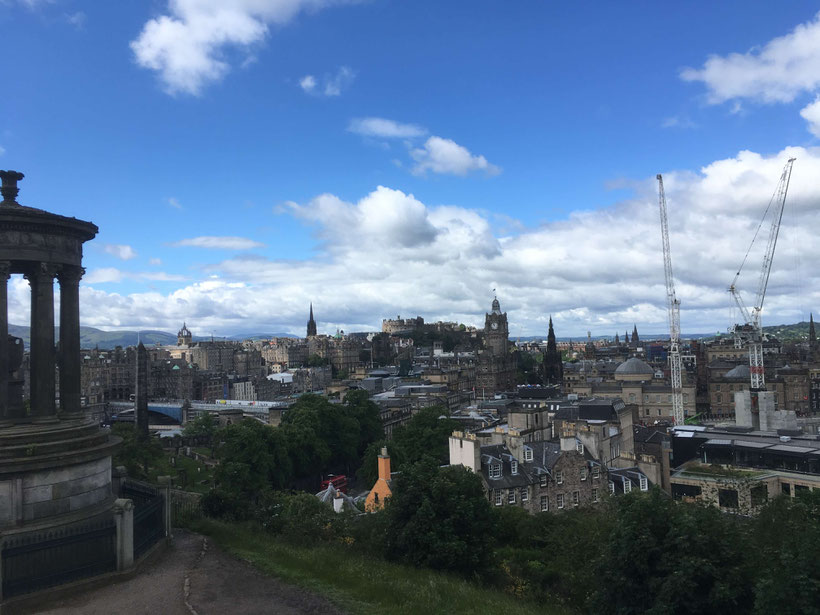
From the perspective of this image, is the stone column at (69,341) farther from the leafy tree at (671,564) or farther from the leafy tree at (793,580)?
the leafy tree at (793,580)

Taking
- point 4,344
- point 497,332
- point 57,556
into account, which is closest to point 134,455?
point 4,344

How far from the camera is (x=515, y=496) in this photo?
114 ft

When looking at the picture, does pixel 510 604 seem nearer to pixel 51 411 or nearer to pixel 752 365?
pixel 51 411

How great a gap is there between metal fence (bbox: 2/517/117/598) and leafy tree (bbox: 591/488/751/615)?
12829 mm

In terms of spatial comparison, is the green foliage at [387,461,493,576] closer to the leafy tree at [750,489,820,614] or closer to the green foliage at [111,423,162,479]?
the leafy tree at [750,489,820,614]

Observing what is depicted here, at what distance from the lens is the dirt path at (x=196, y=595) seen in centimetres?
1275

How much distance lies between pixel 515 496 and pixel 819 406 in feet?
310

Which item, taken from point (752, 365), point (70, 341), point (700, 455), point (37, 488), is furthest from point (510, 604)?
point (752, 365)

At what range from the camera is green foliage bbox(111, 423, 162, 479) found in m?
38.5

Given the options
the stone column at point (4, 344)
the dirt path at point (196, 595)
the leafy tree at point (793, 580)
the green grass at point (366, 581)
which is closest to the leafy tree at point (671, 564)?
the leafy tree at point (793, 580)

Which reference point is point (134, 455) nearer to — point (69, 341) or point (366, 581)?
point (69, 341)

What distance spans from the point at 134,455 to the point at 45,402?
108 feet

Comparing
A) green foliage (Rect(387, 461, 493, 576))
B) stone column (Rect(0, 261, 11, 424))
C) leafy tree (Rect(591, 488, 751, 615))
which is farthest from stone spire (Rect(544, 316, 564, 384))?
stone column (Rect(0, 261, 11, 424))

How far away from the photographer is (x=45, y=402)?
1706 cm
